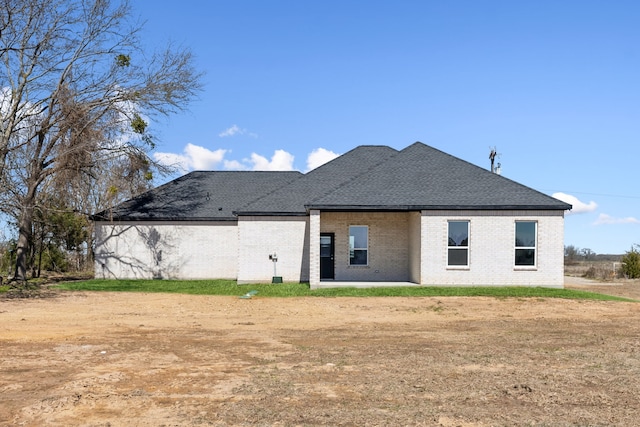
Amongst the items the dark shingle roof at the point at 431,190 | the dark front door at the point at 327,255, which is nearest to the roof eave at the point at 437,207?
the dark shingle roof at the point at 431,190

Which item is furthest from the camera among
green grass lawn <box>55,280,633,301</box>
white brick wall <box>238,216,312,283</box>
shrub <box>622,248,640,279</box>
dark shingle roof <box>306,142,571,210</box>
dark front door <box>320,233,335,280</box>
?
shrub <box>622,248,640,279</box>

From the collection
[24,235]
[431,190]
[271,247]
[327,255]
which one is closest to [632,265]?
[431,190]

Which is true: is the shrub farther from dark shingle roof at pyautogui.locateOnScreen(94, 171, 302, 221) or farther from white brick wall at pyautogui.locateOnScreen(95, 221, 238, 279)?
white brick wall at pyautogui.locateOnScreen(95, 221, 238, 279)

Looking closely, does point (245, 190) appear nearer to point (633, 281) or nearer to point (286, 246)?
point (286, 246)

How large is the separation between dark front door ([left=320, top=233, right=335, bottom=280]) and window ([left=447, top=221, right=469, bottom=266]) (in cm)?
549

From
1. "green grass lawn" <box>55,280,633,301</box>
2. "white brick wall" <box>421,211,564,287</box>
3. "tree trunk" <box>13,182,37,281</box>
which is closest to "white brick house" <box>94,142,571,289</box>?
"white brick wall" <box>421,211,564,287</box>

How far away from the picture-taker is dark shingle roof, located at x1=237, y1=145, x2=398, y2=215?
23469mm

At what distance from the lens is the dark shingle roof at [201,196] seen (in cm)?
2631

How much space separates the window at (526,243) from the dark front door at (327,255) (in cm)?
815

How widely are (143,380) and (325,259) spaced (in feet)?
53.1

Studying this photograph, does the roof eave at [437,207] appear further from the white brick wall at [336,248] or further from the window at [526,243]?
the window at [526,243]

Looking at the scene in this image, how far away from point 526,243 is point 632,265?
1672cm

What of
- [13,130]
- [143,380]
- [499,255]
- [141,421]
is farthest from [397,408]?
[13,130]

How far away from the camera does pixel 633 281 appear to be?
30484 mm
